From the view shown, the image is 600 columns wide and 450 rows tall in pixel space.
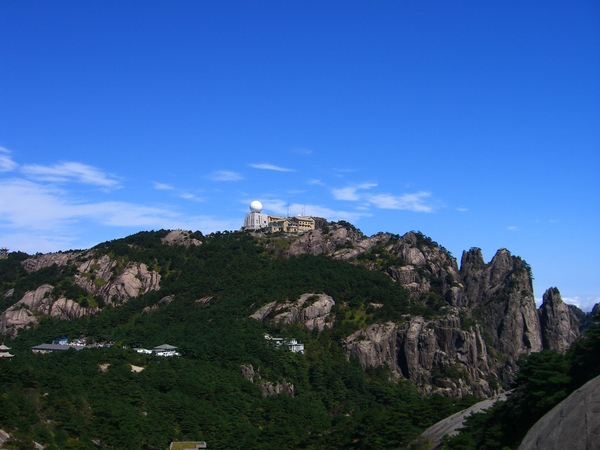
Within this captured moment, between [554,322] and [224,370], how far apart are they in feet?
270

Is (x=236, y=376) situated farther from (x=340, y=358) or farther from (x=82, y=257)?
(x=82, y=257)

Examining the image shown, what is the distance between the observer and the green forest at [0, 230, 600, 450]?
60.9m

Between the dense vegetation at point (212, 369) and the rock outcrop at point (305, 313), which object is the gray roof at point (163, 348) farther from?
the rock outcrop at point (305, 313)

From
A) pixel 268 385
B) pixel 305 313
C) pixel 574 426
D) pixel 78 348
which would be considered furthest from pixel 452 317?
pixel 574 426

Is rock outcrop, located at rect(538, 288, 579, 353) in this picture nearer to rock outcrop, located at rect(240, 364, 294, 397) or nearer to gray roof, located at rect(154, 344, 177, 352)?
rock outcrop, located at rect(240, 364, 294, 397)

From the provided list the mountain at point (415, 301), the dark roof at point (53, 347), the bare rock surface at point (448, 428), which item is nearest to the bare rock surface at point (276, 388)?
the mountain at point (415, 301)

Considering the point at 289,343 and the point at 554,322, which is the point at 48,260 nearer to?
the point at 289,343

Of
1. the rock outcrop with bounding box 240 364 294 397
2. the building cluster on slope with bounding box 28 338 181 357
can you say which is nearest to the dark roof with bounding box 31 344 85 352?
the building cluster on slope with bounding box 28 338 181 357

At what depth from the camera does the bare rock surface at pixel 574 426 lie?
31250 millimetres

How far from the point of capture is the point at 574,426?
3209 cm

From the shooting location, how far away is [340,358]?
122m

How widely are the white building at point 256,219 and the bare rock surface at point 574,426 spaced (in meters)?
155

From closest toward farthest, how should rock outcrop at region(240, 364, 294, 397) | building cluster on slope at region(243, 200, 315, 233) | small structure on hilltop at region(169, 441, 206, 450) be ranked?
small structure on hilltop at region(169, 441, 206, 450) < rock outcrop at region(240, 364, 294, 397) < building cluster on slope at region(243, 200, 315, 233)

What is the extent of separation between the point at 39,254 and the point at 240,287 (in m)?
57.3
